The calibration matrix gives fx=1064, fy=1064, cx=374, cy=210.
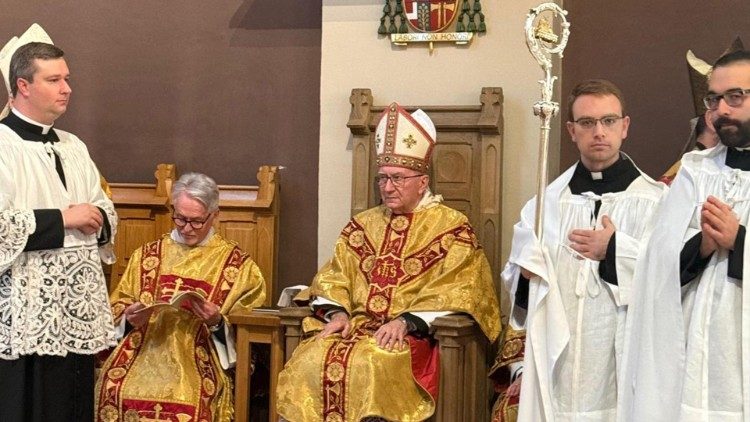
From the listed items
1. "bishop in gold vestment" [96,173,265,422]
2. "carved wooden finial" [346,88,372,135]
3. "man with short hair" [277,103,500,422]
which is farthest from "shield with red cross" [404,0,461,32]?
"bishop in gold vestment" [96,173,265,422]

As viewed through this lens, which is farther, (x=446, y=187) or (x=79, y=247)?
(x=446, y=187)

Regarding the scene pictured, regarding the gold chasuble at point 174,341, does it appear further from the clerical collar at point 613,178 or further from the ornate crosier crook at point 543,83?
the clerical collar at point 613,178

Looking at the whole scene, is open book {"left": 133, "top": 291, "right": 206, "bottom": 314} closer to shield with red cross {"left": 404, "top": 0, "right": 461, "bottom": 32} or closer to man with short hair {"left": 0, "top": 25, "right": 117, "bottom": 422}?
man with short hair {"left": 0, "top": 25, "right": 117, "bottom": 422}

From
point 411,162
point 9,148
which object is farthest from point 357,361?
point 9,148

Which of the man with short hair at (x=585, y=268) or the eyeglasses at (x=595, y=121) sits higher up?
the eyeglasses at (x=595, y=121)

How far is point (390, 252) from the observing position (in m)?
5.36

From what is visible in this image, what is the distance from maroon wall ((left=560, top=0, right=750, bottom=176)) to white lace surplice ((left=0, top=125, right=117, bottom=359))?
279cm

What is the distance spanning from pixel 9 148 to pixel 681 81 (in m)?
3.60

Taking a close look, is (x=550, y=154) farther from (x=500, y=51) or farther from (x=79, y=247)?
(x=79, y=247)

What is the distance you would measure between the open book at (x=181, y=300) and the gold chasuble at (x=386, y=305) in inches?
22.0

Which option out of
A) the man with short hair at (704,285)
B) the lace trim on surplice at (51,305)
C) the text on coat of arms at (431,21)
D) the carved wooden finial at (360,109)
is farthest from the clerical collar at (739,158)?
the lace trim on surplice at (51,305)

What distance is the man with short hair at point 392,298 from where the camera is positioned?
4.82 m

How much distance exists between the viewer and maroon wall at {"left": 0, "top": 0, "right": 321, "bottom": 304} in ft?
22.0

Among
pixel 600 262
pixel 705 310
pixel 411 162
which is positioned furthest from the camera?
pixel 411 162
